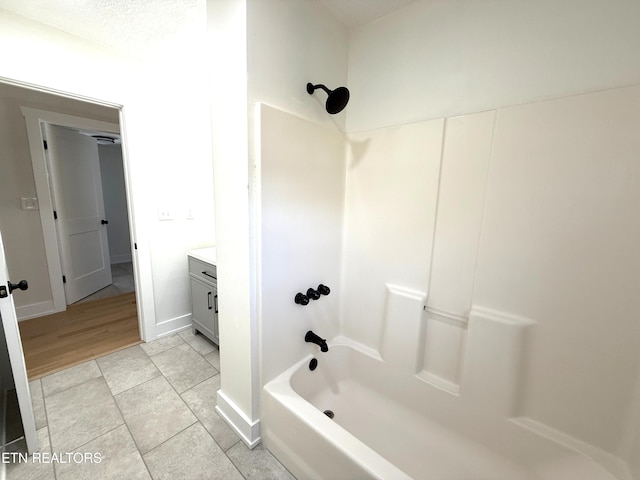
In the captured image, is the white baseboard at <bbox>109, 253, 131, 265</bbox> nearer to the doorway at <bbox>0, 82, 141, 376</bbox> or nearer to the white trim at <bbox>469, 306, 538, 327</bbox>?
the doorway at <bbox>0, 82, 141, 376</bbox>

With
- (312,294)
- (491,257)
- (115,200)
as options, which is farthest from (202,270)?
(115,200)

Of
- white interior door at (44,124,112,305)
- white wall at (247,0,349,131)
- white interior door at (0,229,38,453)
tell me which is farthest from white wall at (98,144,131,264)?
white wall at (247,0,349,131)

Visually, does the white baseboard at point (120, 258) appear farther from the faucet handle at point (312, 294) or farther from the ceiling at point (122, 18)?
the faucet handle at point (312, 294)

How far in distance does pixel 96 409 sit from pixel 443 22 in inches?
116

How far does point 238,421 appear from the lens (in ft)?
4.60

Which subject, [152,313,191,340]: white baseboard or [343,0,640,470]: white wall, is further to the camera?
[152,313,191,340]: white baseboard

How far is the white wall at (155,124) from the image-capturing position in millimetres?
1566

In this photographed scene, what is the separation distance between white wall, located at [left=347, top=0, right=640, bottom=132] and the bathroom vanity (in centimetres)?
158

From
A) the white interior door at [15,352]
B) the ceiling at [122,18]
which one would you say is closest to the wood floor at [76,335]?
the white interior door at [15,352]

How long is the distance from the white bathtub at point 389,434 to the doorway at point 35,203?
1808 mm

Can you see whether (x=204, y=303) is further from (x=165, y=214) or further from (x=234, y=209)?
(x=234, y=209)

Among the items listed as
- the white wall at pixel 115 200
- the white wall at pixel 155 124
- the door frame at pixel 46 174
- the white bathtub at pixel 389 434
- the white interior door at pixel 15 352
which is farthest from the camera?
the white wall at pixel 115 200

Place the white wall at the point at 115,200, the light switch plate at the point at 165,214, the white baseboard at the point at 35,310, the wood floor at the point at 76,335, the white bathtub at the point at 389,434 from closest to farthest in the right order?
the white bathtub at the point at 389,434, the wood floor at the point at 76,335, the light switch plate at the point at 165,214, the white baseboard at the point at 35,310, the white wall at the point at 115,200

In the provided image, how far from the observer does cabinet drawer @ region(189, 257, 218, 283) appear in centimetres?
203
